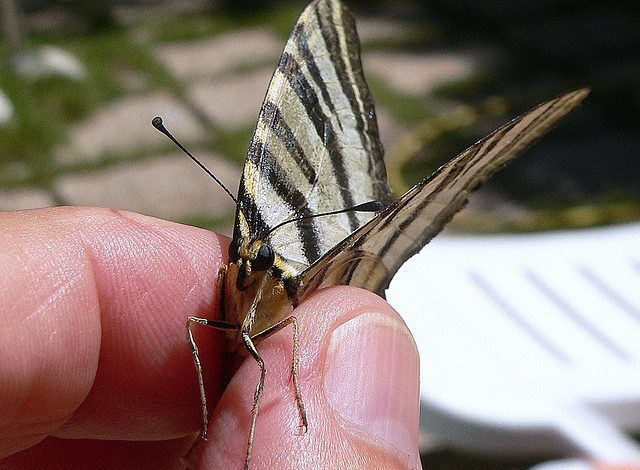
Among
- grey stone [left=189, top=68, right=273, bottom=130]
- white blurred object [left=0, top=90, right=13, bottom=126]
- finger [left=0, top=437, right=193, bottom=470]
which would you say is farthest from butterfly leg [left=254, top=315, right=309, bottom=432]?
white blurred object [left=0, top=90, right=13, bottom=126]

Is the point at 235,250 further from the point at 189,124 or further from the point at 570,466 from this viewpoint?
the point at 189,124

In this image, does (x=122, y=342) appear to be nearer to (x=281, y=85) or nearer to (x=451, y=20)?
(x=281, y=85)

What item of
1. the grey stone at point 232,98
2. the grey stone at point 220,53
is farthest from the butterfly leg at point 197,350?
the grey stone at point 220,53

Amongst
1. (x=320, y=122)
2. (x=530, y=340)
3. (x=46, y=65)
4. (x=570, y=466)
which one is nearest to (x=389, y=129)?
(x=46, y=65)

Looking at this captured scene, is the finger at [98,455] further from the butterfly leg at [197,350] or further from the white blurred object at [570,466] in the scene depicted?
the white blurred object at [570,466]

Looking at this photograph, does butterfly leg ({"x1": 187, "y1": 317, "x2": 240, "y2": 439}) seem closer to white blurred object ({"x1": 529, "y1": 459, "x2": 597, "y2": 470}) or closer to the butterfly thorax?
the butterfly thorax

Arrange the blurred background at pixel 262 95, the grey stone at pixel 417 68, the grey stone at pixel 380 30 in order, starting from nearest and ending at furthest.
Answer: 1. the blurred background at pixel 262 95
2. the grey stone at pixel 417 68
3. the grey stone at pixel 380 30
